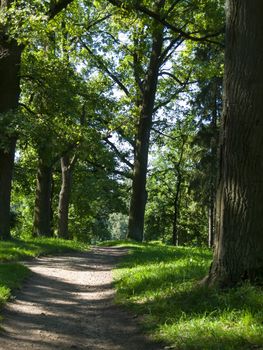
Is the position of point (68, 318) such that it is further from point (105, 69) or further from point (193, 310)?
point (105, 69)

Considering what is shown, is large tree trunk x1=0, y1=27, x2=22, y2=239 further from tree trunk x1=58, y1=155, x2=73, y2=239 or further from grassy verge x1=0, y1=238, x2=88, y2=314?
tree trunk x1=58, y1=155, x2=73, y2=239

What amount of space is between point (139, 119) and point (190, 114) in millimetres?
10710

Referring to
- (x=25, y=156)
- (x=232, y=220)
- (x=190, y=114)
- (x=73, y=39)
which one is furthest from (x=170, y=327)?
(x=190, y=114)

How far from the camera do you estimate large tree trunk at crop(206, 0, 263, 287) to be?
273 inches

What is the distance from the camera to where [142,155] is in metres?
25.5

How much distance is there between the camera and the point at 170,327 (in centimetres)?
620

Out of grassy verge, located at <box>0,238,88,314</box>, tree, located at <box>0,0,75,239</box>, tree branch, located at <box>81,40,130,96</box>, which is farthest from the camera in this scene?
tree branch, located at <box>81,40,130,96</box>

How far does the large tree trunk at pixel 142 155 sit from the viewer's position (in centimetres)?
2508

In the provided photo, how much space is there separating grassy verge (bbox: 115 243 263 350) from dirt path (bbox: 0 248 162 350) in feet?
0.90

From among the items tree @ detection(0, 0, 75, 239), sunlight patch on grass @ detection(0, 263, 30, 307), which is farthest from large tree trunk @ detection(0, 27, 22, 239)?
sunlight patch on grass @ detection(0, 263, 30, 307)

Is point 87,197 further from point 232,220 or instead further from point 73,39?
point 232,220

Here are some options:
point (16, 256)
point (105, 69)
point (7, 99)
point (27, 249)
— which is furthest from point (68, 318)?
point (105, 69)

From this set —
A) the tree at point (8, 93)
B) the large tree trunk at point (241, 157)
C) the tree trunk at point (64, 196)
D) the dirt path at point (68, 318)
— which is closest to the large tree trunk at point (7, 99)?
the tree at point (8, 93)

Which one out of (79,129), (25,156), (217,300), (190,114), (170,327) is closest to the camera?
(170,327)
